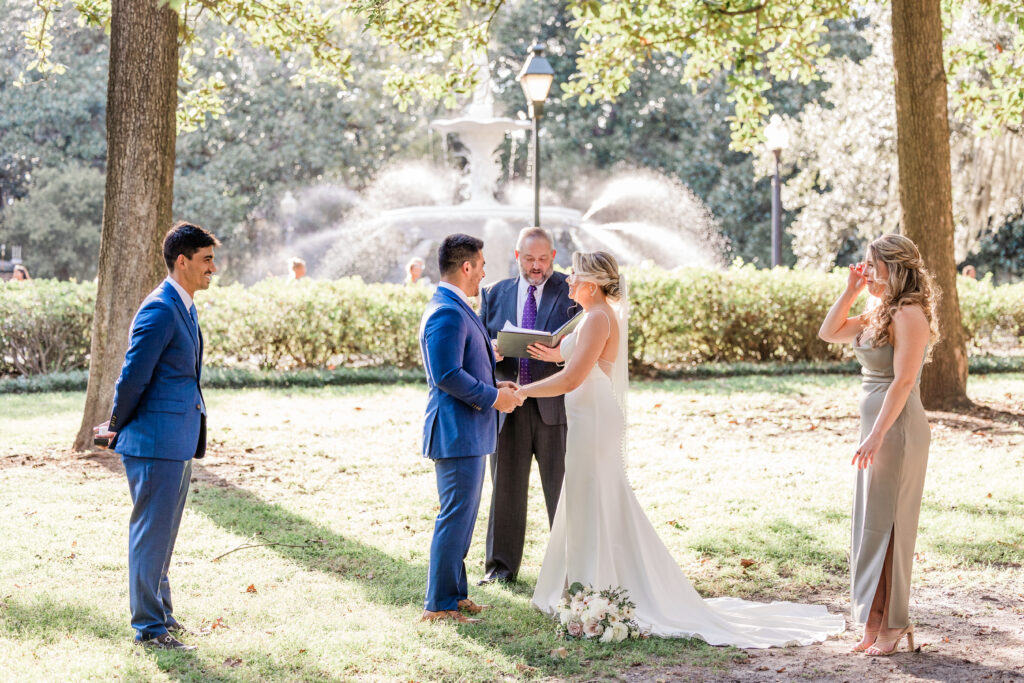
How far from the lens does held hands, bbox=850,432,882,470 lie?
17.2 ft

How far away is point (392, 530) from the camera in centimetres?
802

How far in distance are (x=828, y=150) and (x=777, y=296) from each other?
13.2 metres

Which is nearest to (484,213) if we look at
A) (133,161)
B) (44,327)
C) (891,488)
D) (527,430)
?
(44,327)

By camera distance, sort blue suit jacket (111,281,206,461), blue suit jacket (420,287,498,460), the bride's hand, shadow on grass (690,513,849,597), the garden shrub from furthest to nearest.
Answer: the garden shrub, shadow on grass (690,513,849,597), the bride's hand, blue suit jacket (420,287,498,460), blue suit jacket (111,281,206,461)

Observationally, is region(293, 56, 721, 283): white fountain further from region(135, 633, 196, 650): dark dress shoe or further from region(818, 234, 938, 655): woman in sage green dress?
region(135, 633, 196, 650): dark dress shoe

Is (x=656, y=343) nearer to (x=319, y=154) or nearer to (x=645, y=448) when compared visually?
(x=645, y=448)

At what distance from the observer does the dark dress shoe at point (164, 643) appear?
5.29 metres

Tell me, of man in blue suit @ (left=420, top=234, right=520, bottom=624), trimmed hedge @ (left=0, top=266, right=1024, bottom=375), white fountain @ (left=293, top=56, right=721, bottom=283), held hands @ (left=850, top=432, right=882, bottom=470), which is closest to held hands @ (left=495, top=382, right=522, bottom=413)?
man in blue suit @ (left=420, top=234, right=520, bottom=624)

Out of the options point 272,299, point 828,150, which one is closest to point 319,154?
point 828,150

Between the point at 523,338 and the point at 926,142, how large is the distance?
815cm

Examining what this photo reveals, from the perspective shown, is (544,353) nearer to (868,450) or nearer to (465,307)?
(465,307)

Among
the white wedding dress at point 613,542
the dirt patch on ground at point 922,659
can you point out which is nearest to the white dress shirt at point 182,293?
the white wedding dress at point 613,542

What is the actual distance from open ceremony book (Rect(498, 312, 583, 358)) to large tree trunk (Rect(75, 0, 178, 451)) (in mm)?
5271

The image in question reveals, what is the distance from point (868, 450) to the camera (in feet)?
17.3
